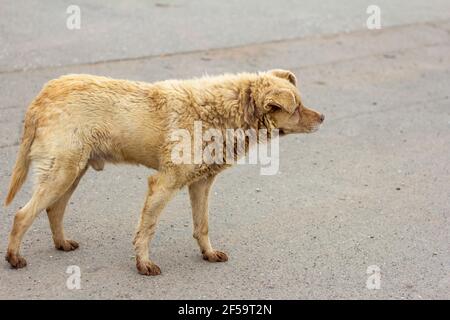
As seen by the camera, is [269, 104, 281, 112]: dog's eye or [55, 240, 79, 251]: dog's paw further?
[55, 240, 79, 251]: dog's paw

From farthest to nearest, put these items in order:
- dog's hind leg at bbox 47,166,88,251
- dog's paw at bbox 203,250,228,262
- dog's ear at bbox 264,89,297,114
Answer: dog's paw at bbox 203,250,228,262 < dog's hind leg at bbox 47,166,88,251 < dog's ear at bbox 264,89,297,114

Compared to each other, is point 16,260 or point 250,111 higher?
point 250,111

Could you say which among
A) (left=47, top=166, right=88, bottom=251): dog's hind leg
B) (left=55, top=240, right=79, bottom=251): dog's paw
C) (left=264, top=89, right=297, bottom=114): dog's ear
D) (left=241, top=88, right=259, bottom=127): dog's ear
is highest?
(left=264, top=89, right=297, bottom=114): dog's ear

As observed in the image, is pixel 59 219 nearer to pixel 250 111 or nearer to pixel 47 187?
pixel 47 187

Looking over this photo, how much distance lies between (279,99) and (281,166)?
87.1 inches

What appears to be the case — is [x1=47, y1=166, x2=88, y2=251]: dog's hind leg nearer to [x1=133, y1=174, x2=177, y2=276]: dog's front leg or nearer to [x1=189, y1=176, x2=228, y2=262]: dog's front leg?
[x1=133, y1=174, x2=177, y2=276]: dog's front leg

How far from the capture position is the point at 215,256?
18.5 ft

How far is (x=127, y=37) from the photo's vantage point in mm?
10406

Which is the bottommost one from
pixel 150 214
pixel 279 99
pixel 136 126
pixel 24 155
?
pixel 150 214

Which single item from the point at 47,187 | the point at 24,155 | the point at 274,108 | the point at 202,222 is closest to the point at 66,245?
the point at 47,187

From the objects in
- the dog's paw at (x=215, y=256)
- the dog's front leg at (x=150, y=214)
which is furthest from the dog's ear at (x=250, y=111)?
the dog's paw at (x=215, y=256)

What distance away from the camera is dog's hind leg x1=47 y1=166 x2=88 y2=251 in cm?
552

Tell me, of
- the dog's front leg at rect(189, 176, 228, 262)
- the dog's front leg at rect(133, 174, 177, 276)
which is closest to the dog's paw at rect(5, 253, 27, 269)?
the dog's front leg at rect(133, 174, 177, 276)

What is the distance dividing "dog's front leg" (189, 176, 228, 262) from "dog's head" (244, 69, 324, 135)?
65 centimetres
